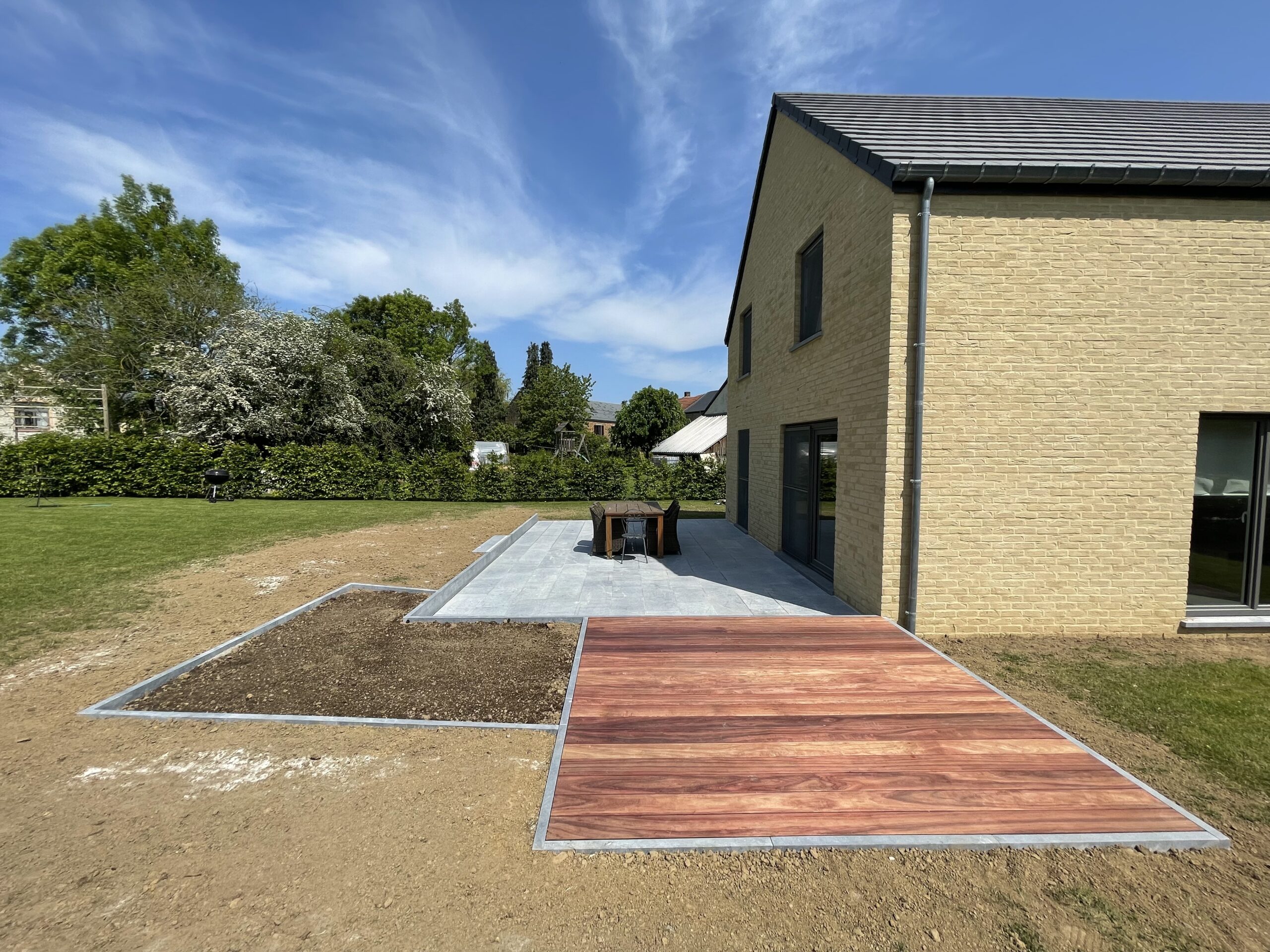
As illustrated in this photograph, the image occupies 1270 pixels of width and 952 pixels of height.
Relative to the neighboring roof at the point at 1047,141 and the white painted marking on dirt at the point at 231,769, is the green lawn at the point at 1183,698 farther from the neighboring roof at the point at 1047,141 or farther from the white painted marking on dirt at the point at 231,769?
the white painted marking on dirt at the point at 231,769

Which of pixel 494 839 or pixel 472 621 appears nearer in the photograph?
pixel 494 839

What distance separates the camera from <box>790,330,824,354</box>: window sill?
7.84m

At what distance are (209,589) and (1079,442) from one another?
12.4m

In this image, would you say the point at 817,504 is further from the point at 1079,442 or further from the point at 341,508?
the point at 341,508

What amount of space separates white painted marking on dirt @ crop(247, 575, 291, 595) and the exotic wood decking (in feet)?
20.0

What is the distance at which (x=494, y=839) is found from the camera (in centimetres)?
289

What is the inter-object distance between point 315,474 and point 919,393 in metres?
21.9

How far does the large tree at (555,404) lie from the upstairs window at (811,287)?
39641 millimetres

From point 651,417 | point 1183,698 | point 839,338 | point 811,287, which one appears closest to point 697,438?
point 651,417

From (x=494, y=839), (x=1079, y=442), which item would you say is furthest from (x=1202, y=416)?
(x=494, y=839)

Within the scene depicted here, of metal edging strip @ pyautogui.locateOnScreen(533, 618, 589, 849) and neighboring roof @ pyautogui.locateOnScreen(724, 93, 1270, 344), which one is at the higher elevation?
neighboring roof @ pyautogui.locateOnScreen(724, 93, 1270, 344)

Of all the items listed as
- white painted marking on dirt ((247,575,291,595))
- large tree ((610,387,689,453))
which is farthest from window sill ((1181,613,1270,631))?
large tree ((610,387,689,453))

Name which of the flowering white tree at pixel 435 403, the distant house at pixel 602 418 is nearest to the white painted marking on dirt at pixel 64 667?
the flowering white tree at pixel 435 403

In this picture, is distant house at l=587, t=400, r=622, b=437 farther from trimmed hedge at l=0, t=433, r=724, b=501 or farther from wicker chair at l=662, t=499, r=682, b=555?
wicker chair at l=662, t=499, r=682, b=555
